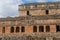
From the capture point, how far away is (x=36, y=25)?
41.8 meters

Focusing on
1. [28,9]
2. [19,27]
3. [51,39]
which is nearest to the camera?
[51,39]

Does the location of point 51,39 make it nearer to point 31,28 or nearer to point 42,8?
point 31,28

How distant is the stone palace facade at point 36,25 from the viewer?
134 ft

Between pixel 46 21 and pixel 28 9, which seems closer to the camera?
pixel 46 21

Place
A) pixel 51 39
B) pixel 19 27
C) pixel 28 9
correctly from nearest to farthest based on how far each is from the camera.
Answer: pixel 51 39 < pixel 19 27 < pixel 28 9

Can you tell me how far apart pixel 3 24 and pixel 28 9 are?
17.4 feet

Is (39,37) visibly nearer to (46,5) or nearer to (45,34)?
(45,34)

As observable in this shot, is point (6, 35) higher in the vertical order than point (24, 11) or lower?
lower

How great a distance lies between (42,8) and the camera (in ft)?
146

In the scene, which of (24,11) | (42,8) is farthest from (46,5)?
(24,11)

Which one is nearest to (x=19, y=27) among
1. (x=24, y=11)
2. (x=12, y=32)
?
(x=12, y=32)

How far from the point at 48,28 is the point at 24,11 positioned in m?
6.26

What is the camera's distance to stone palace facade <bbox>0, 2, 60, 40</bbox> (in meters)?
40.8

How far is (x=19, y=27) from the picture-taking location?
42.5 meters
